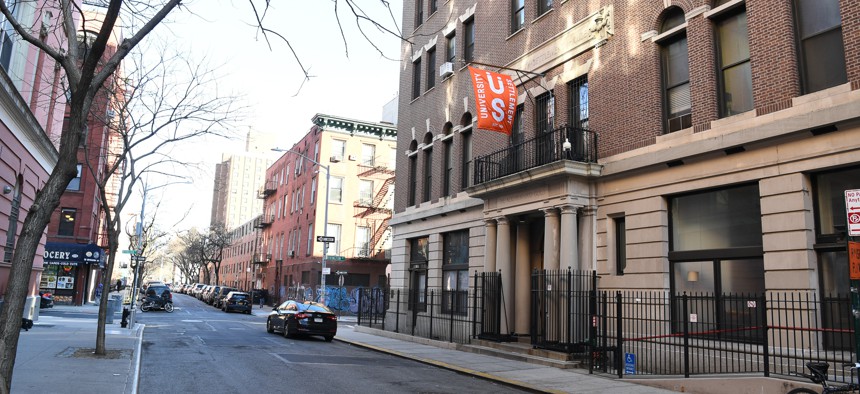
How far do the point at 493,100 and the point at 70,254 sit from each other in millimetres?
35734

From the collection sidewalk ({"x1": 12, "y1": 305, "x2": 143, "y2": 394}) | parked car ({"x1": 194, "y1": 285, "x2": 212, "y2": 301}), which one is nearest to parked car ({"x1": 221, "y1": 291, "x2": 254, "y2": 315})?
parked car ({"x1": 194, "y1": 285, "x2": 212, "y2": 301})

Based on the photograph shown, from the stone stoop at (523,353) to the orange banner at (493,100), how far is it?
600 centimetres

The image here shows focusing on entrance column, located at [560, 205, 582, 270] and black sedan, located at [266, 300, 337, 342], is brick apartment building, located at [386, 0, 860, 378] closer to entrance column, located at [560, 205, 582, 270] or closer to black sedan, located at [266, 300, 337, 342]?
entrance column, located at [560, 205, 582, 270]

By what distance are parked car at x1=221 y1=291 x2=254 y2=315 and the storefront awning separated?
9.97 m

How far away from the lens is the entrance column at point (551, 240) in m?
15.5

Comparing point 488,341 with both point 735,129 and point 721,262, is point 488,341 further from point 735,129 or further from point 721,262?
point 735,129

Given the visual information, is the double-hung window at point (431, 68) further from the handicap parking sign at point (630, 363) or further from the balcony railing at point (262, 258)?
the balcony railing at point (262, 258)

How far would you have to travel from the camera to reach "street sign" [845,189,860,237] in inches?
276

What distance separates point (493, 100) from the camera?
1684 centimetres

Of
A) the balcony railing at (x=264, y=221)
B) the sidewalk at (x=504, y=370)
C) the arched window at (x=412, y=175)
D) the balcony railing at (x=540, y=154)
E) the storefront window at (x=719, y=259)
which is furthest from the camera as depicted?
the balcony railing at (x=264, y=221)

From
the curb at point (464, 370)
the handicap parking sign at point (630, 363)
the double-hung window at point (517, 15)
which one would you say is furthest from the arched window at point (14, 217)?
the handicap parking sign at point (630, 363)

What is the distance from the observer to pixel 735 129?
11.9 m

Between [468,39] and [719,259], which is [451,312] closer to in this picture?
[719,259]

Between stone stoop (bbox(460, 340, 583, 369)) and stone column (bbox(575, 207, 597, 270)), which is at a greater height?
stone column (bbox(575, 207, 597, 270))
